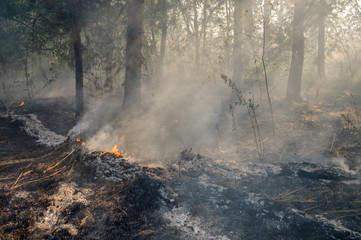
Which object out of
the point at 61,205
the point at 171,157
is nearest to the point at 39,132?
the point at 171,157

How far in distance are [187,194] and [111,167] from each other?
5.91 ft

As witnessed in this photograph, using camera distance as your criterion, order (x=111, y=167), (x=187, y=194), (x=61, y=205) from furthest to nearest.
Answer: (x=111, y=167)
(x=187, y=194)
(x=61, y=205)

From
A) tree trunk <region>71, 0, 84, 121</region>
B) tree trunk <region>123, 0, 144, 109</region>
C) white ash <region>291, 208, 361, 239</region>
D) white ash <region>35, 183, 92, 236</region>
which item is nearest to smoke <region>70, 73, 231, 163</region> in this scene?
tree trunk <region>123, 0, 144, 109</region>

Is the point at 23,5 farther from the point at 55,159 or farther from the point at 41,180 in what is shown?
the point at 41,180

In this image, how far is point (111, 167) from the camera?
5383mm

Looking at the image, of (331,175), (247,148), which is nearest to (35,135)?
(247,148)

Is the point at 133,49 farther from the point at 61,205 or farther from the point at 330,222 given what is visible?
the point at 330,222

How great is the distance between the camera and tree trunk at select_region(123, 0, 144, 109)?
9945 millimetres

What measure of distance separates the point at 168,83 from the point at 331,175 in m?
12.6

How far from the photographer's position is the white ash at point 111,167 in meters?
5.11

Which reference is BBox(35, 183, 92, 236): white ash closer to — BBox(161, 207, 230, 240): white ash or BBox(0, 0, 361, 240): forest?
BBox(0, 0, 361, 240): forest

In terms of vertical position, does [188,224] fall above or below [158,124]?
below

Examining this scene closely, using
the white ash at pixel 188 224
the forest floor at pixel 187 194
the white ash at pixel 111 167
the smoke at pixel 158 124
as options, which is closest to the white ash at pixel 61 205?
the forest floor at pixel 187 194

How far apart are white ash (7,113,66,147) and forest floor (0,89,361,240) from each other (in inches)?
28.1
